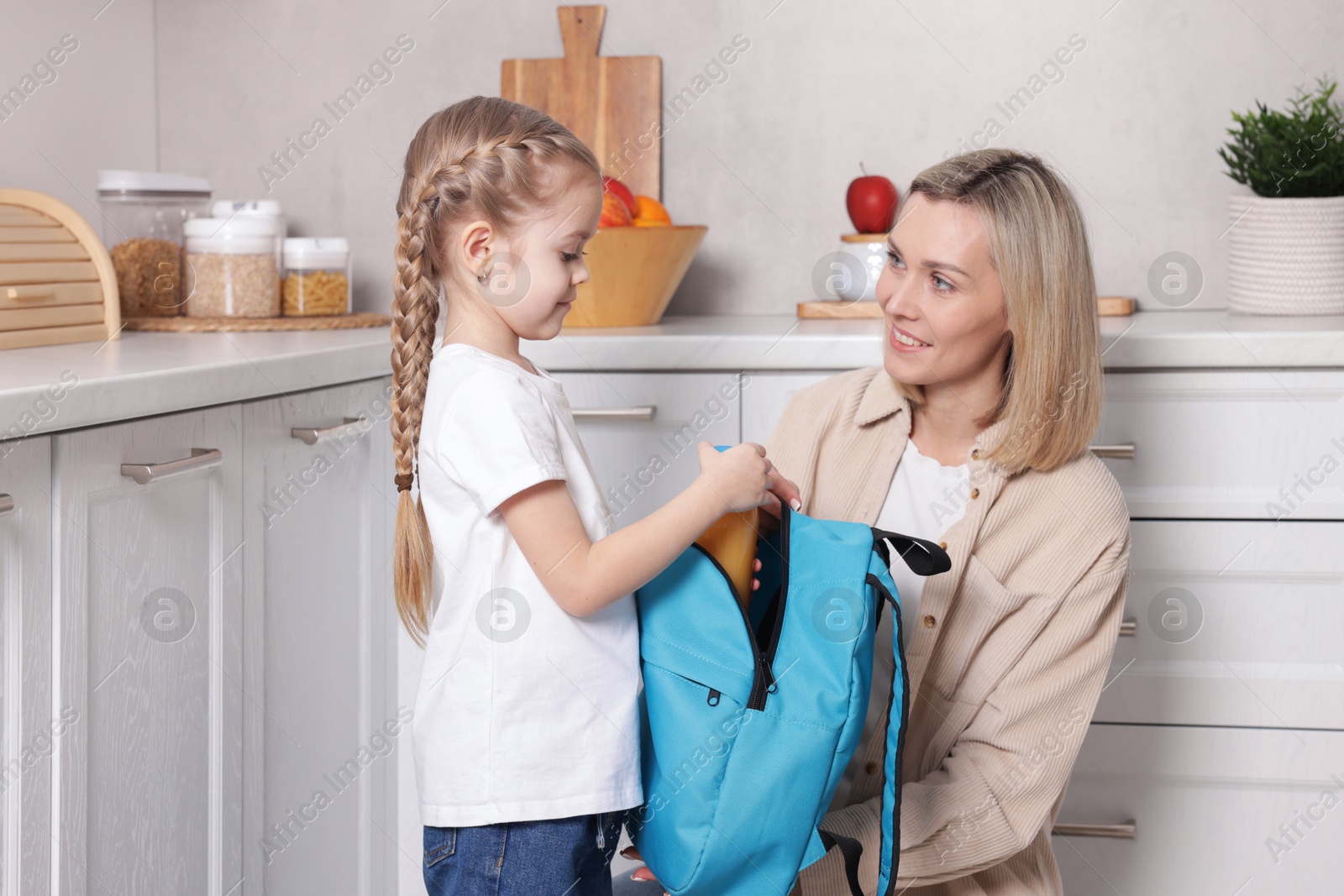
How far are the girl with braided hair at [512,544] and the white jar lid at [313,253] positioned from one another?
78 centimetres

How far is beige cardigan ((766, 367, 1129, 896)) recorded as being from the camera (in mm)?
1008

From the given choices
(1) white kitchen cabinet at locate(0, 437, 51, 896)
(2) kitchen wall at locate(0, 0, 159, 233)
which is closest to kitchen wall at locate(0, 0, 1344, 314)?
(2) kitchen wall at locate(0, 0, 159, 233)

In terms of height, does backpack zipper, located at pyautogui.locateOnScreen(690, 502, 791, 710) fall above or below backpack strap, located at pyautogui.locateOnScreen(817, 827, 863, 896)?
above

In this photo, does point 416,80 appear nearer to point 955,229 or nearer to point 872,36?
point 872,36

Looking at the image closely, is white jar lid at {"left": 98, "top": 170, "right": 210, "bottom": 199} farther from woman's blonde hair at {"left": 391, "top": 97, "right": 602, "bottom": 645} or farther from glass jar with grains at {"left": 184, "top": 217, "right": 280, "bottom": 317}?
woman's blonde hair at {"left": 391, "top": 97, "right": 602, "bottom": 645}

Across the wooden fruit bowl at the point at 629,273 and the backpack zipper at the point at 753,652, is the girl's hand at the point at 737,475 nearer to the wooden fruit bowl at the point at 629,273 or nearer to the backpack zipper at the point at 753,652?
the backpack zipper at the point at 753,652

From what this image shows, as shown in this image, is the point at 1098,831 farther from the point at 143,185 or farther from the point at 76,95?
the point at 76,95

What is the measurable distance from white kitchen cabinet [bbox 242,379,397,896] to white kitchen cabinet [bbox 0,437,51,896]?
0.27 meters

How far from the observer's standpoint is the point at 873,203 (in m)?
1.70

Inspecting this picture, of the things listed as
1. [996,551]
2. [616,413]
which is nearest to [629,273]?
[616,413]

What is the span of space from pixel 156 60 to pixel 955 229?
1448 millimetres

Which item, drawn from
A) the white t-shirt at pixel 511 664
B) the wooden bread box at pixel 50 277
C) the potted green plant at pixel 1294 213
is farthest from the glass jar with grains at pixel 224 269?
the potted green plant at pixel 1294 213

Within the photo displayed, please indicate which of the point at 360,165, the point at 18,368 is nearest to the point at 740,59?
the point at 360,165

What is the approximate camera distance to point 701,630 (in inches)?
32.1
